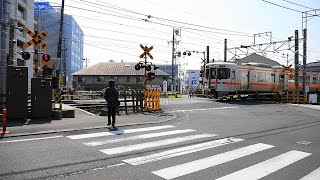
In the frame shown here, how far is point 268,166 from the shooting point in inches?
289

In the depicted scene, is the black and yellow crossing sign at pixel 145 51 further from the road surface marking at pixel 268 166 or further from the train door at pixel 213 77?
the road surface marking at pixel 268 166

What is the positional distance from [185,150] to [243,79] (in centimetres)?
2296

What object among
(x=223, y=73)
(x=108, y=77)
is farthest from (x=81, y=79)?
(x=223, y=73)

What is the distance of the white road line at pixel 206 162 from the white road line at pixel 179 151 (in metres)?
0.70

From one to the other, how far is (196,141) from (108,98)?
429 cm

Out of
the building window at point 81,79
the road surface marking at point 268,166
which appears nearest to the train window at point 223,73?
the road surface marking at point 268,166

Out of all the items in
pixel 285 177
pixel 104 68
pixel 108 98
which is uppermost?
pixel 104 68

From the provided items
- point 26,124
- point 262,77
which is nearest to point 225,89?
point 262,77

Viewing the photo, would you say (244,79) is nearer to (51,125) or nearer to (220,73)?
(220,73)

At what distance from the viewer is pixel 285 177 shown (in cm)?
654

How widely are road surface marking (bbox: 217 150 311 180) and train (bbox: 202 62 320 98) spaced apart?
20656 mm

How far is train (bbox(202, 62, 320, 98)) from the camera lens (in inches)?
1157

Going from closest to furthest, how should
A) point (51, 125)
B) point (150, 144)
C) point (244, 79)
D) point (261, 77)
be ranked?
point (150, 144) → point (51, 125) → point (244, 79) → point (261, 77)

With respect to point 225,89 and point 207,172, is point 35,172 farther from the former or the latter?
point 225,89
